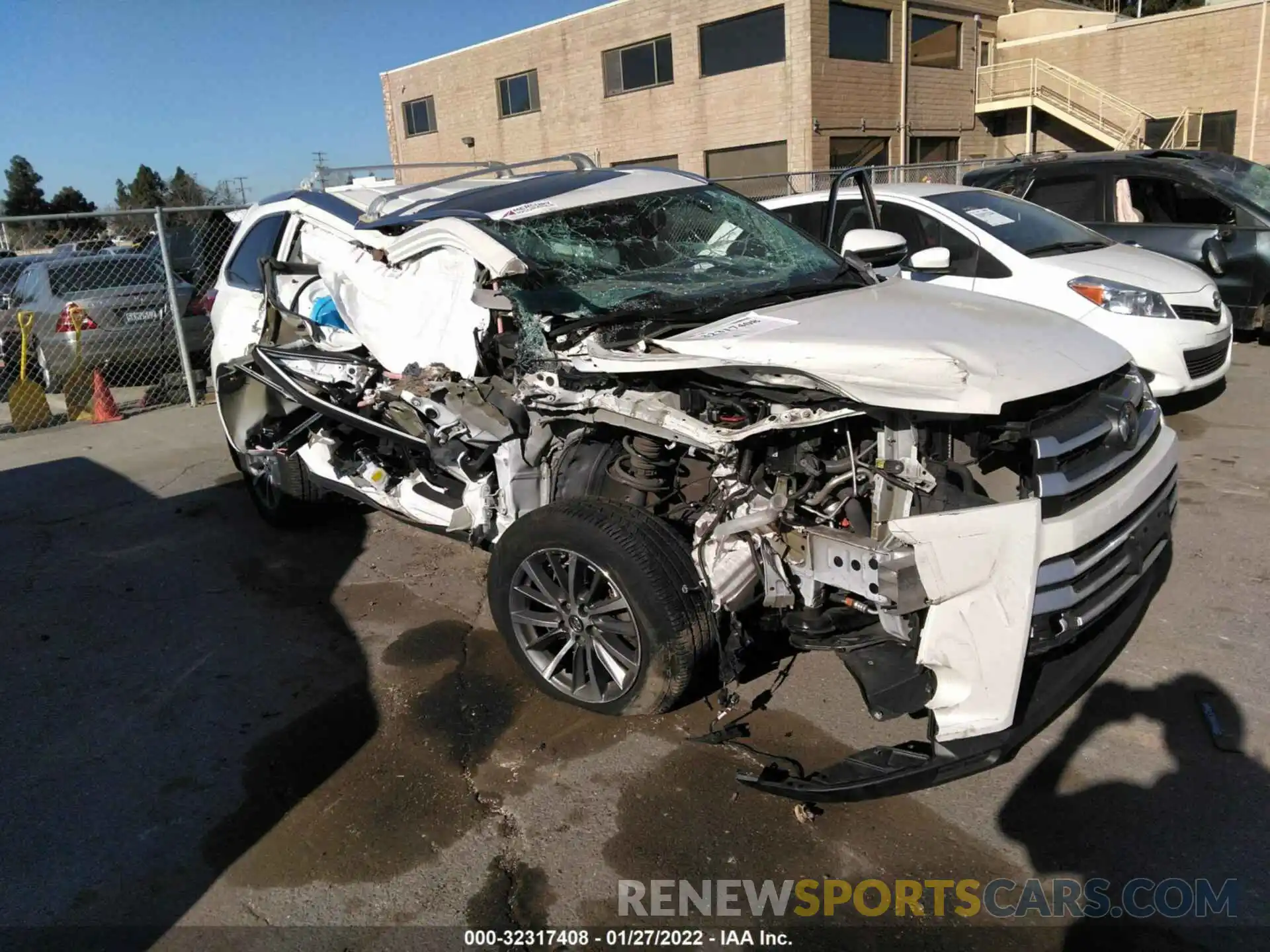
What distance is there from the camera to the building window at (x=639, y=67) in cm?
2636

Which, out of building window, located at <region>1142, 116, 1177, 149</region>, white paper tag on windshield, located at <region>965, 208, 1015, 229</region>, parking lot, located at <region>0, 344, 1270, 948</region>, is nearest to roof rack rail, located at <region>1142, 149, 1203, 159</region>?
white paper tag on windshield, located at <region>965, 208, 1015, 229</region>

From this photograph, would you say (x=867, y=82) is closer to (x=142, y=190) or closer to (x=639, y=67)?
(x=639, y=67)

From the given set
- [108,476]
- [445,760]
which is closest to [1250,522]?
[445,760]

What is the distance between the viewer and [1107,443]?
10.0 feet

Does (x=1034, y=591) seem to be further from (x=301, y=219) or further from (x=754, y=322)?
(x=301, y=219)

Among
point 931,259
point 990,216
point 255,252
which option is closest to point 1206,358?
point 990,216

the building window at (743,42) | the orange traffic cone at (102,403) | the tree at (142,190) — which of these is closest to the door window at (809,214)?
the orange traffic cone at (102,403)

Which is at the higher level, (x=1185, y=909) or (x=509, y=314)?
(x=509, y=314)

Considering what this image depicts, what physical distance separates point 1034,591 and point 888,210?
18.1 ft

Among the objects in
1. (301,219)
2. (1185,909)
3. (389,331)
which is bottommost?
(1185,909)

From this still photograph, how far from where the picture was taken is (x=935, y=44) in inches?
1049

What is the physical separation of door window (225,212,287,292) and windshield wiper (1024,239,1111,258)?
210 inches

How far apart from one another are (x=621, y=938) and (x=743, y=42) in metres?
25.4

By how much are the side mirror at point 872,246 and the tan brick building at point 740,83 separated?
20.1 m
